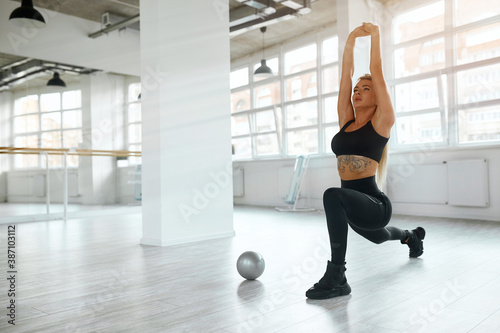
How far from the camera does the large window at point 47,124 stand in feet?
21.6

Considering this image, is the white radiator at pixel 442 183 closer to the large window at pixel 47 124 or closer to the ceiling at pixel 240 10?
the ceiling at pixel 240 10

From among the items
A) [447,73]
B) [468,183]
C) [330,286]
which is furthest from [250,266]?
[447,73]

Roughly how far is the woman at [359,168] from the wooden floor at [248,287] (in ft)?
0.60

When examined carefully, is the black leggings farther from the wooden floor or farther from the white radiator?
the white radiator

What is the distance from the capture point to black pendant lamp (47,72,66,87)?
718 cm

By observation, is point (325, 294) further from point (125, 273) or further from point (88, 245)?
point (88, 245)

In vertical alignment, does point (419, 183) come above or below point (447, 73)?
below

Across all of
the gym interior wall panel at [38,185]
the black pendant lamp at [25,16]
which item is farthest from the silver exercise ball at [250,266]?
the gym interior wall panel at [38,185]

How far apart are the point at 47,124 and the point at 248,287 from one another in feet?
20.1

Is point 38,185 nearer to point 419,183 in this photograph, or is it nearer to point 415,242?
point 415,242

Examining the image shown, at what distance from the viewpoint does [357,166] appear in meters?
2.16

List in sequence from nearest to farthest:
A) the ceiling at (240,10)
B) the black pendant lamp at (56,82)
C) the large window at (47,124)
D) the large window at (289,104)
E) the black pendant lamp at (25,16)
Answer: the black pendant lamp at (25,16) < the large window at (47,124) < the ceiling at (240,10) < the black pendant lamp at (56,82) < the large window at (289,104)

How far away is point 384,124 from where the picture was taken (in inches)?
82.8

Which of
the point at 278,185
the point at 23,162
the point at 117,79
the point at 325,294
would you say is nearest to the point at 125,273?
the point at 325,294
